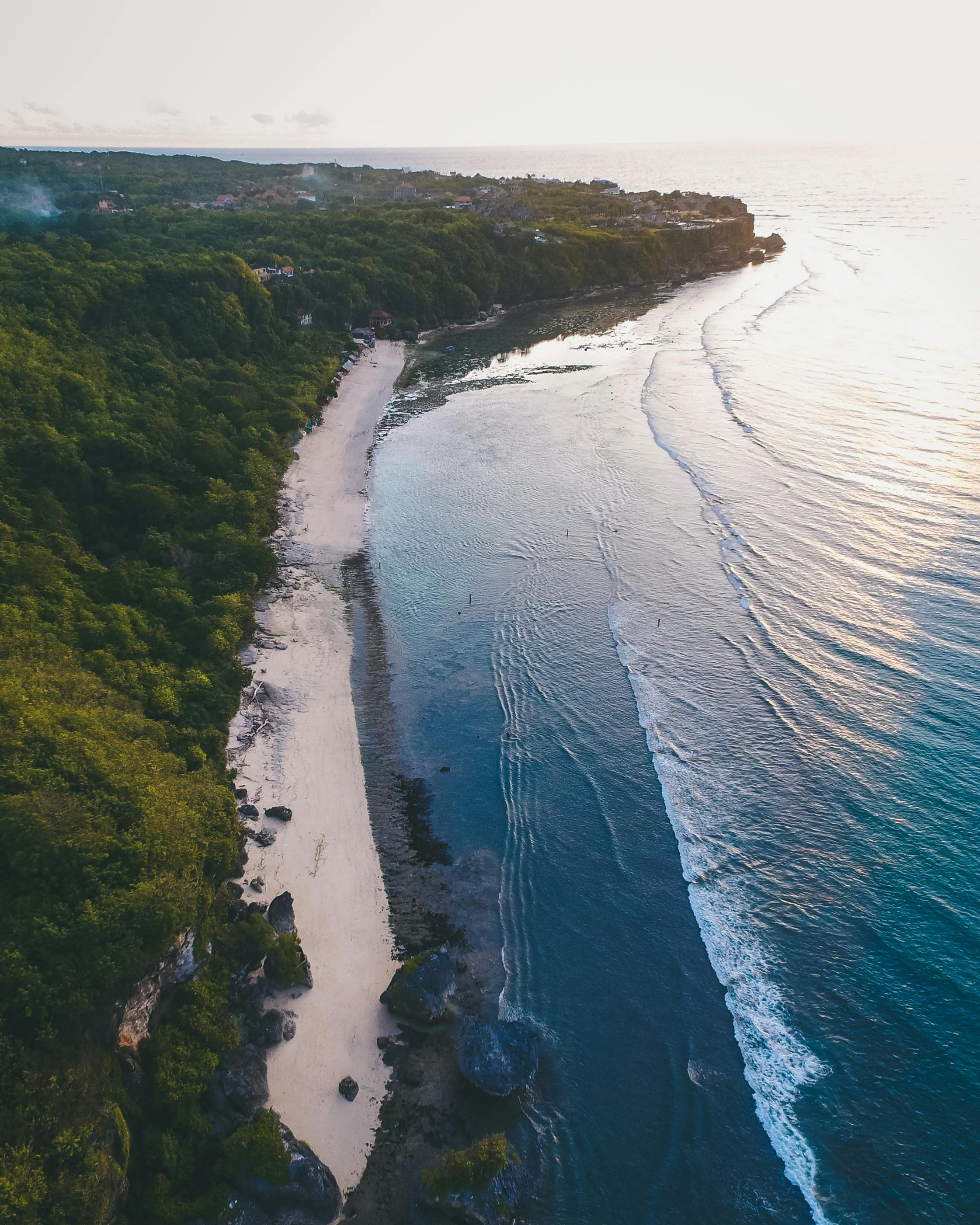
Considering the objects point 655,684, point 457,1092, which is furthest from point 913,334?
point 457,1092

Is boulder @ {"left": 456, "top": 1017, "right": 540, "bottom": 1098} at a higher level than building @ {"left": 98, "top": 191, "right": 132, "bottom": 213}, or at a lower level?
lower

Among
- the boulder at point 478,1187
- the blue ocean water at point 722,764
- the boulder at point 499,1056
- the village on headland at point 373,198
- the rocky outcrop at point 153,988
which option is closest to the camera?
the boulder at point 478,1187

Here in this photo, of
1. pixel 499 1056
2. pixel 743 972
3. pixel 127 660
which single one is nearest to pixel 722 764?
pixel 743 972

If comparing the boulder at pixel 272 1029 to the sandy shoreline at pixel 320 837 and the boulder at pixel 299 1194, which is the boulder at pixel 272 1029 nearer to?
the sandy shoreline at pixel 320 837

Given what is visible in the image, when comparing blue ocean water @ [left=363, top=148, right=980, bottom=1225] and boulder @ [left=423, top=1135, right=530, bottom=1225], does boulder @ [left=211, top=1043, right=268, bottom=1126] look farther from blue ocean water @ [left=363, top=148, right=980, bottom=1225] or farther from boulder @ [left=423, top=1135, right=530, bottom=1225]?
blue ocean water @ [left=363, top=148, right=980, bottom=1225]

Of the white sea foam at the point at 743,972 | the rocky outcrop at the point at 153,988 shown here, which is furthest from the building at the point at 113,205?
the white sea foam at the point at 743,972

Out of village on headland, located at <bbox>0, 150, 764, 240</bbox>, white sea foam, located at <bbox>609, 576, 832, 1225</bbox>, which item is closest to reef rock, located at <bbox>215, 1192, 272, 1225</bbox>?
white sea foam, located at <bbox>609, 576, 832, 1225</bbox>

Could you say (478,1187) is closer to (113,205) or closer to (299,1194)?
(299,1194)
